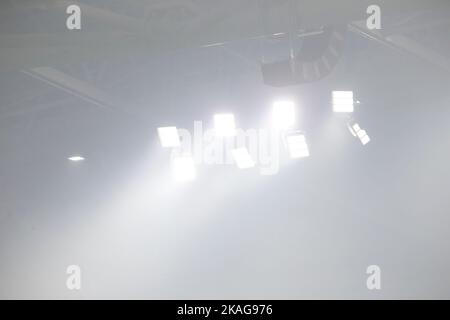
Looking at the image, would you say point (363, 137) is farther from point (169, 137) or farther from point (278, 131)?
point (169, 137)

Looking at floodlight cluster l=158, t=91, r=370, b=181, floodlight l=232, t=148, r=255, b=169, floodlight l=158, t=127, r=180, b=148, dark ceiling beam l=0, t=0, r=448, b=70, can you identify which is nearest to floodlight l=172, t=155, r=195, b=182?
floodlight cluster l=158, t=91, r=370, b=181

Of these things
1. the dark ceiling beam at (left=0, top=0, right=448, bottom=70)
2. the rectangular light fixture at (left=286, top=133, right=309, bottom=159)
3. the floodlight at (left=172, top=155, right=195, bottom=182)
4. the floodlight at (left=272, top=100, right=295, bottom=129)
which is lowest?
the floodlight at (left=172, top=155, right=195, bottom=182)

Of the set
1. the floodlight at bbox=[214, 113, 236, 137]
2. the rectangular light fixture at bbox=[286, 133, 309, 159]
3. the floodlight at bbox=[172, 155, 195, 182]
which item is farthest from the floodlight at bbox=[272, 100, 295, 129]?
the floodlight at bbox=[172, 155, 195, 182]

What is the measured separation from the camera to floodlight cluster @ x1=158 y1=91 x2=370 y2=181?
13.9ft

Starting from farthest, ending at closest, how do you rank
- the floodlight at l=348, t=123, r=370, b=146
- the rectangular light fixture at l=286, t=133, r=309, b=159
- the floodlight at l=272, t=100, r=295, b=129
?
1. the floodlight at l=348, t=123, r=370, b=146
2. the floodlight at l=272, t=100, r=295, b=129
3. the rectangular light fixture at l=286, t=133, r=309, b=159

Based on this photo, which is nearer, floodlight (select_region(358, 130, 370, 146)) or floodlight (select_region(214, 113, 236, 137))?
floodlight (select_region(214, 113, 236, 137))

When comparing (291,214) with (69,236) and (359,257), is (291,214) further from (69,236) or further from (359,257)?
(69,236)

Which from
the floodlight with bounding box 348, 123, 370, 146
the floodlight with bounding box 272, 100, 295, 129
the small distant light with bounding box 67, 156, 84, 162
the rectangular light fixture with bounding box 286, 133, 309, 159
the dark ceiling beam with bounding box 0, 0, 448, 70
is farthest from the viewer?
the small distant light with bounding box 67, 156, 84, 162

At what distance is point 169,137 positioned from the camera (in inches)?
178

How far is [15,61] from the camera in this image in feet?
15.1

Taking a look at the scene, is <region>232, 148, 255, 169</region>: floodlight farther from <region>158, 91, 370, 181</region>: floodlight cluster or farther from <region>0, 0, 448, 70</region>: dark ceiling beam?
<region>0, 0, 448, 70</region>: dark ceiling beam

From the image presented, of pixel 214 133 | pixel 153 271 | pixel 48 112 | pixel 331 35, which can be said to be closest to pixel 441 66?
pixel 331 35

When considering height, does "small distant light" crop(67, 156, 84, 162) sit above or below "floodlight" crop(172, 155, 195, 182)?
above

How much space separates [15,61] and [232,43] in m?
1.53
